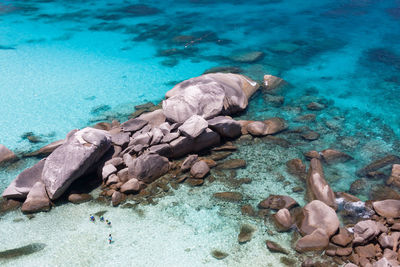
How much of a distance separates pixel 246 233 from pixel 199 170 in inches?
74.6

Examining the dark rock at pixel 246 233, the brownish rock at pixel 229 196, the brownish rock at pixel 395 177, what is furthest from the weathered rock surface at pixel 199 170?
the brownish rock at pixel 395 177

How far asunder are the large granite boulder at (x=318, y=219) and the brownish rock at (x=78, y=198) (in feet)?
14.3

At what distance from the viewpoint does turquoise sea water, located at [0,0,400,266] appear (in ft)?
21.7

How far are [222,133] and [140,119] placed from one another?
2.20 meters

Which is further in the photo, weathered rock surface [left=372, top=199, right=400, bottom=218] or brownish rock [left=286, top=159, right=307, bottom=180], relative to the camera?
brownish rock [left=286, top=159, right=307, bottom=180]

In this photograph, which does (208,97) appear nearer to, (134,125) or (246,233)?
(134,125)

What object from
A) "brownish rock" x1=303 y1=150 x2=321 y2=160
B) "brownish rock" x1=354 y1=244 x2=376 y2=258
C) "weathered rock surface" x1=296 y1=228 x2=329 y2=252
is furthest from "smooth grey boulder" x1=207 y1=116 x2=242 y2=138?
"brownish rock" x1=354 y1=244 x2=376 y2=258

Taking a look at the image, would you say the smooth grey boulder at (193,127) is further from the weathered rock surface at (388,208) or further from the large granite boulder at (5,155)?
the large granite boulder at (5,155)

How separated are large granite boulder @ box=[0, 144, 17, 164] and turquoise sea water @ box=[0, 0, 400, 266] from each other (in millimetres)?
259

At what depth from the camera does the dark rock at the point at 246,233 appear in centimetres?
650

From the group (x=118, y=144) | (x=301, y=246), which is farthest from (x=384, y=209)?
(x=118, y=144)

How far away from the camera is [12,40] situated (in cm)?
1664

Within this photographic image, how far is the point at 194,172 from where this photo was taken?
7945mm

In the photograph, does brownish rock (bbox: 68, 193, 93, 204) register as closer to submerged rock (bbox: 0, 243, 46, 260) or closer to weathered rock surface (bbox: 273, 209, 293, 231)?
submerged rock (bbox: 0, 243, 46, 260)
